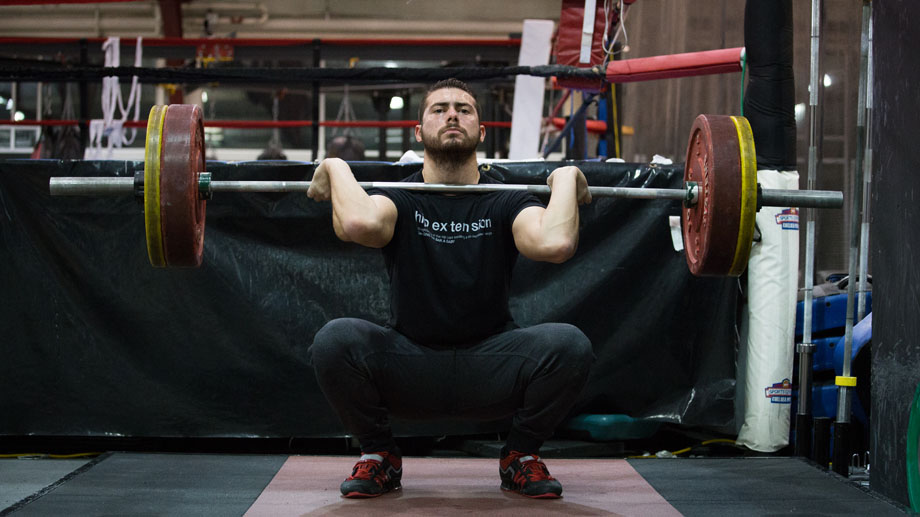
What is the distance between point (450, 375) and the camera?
212cm

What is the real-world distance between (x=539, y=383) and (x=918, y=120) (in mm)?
1150

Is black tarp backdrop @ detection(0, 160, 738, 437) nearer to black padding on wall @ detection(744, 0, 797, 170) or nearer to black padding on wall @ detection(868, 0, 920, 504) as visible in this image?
black padding on wall @ detection(744, 0, 797, 170)

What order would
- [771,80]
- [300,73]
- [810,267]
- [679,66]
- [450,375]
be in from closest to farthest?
[450,375]
[810,267]
[771,80]
[679,66]
[300,73]

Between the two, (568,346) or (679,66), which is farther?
(679,66)

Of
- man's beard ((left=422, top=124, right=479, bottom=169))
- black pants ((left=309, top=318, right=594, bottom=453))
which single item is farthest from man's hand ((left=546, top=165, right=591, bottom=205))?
black pants ((left=309, top=318, right=594, bottom=453))

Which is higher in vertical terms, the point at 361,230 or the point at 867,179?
the point at 867,179

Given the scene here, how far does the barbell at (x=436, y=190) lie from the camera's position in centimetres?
202

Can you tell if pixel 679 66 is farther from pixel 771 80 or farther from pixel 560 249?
pixel 560 249

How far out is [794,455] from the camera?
2.81 meters

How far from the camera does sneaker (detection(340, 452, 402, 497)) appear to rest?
215 cm

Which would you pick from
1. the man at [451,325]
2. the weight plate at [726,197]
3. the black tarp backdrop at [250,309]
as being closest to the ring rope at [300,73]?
the black tarp backdrop at [250,309]

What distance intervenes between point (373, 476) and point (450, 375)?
12.7 inches

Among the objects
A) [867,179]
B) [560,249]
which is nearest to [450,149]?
[560,249]

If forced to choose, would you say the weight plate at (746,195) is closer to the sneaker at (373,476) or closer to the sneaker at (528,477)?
the sneaker at (528,477)
